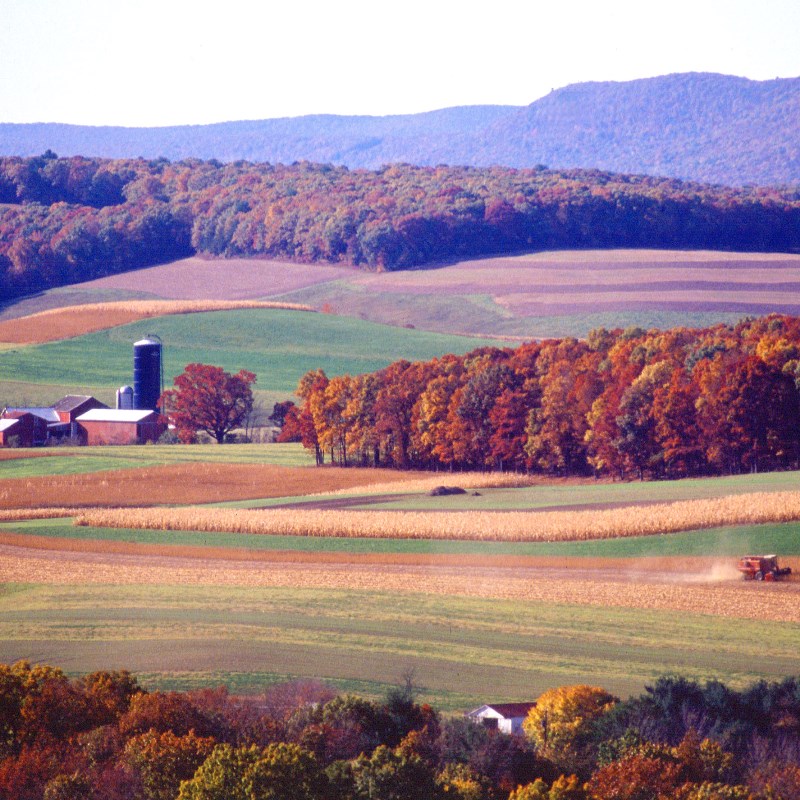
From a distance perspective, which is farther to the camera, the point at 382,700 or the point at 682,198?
the point at 682,198

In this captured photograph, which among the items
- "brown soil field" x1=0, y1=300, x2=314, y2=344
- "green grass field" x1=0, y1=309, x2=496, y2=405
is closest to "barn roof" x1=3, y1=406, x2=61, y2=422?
"green grass field" x1=0, y1=309, x2=496, y2=405

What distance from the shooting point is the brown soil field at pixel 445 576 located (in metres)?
31.9

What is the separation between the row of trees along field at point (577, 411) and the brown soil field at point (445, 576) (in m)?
16.9

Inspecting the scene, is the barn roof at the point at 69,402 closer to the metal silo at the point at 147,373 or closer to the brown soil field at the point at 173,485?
the metal silo at the point at 147,373

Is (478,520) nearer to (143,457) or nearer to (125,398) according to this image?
(143,457)

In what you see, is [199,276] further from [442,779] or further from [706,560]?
[442,779]

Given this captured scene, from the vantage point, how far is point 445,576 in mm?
34781

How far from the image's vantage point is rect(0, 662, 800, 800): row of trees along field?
1823 centimetres

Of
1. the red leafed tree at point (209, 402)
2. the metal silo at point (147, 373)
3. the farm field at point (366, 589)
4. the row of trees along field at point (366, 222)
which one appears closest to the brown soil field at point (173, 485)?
the farm field at point (366, 589)

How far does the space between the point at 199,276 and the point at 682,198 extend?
4256 centimetres

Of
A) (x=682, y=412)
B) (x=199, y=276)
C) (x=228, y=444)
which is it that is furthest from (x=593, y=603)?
(x=199, y=276)

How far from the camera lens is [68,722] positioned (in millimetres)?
21531

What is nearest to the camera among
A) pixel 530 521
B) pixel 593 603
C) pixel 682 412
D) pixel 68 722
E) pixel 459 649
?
pixel 68 722

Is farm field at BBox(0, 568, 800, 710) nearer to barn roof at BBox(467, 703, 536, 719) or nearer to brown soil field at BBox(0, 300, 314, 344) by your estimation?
barn roof at BBox(467, 703, 536, 719)
